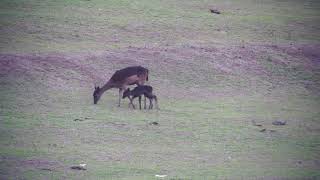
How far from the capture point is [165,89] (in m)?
25.2

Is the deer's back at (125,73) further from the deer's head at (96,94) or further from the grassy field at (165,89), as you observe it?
the grassy field at (165,89)

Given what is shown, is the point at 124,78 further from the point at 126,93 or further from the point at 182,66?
the point at 182,66

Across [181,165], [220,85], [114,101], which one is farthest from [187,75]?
[181,165]

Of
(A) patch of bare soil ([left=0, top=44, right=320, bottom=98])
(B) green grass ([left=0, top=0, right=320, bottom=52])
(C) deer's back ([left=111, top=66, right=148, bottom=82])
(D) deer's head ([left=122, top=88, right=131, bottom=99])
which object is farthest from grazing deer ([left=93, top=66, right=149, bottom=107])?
(B) green grass ([left=0, top=0, right=320, bottom=52])

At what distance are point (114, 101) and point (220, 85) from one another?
373 centimetres

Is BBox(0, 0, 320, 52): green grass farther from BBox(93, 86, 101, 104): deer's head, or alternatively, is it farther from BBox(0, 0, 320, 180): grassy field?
BBox(93, 86, 101, 104): deer's head

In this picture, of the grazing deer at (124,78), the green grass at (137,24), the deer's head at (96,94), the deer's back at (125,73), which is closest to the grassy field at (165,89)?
the green grass at (137,24)

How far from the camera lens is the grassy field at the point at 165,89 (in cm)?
A: 1781

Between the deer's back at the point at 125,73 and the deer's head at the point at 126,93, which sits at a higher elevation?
the deer's back at the point at 125,73

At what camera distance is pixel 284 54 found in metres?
29.4

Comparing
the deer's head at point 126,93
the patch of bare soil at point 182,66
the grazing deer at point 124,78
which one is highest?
the grazing deer at point 124,78

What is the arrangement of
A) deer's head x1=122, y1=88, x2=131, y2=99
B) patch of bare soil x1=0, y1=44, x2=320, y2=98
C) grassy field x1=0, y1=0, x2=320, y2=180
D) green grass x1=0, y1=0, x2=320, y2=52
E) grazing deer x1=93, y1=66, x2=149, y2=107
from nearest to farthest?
grassy field x1=0, y1=0, x2=320, y2=180 → deer's head x1=122, y1=88, x2=131, y2=99 → grazing deer x1=93, y1=66, x2=149, y2=107 → patch of bare soil x1=0, y1=44, x2=320, y2=98 → green grass x1=0, y1=0, x2=320, y2=52

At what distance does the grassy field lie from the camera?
17.8 metres

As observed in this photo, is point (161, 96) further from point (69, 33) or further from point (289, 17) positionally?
point (289, 17)
